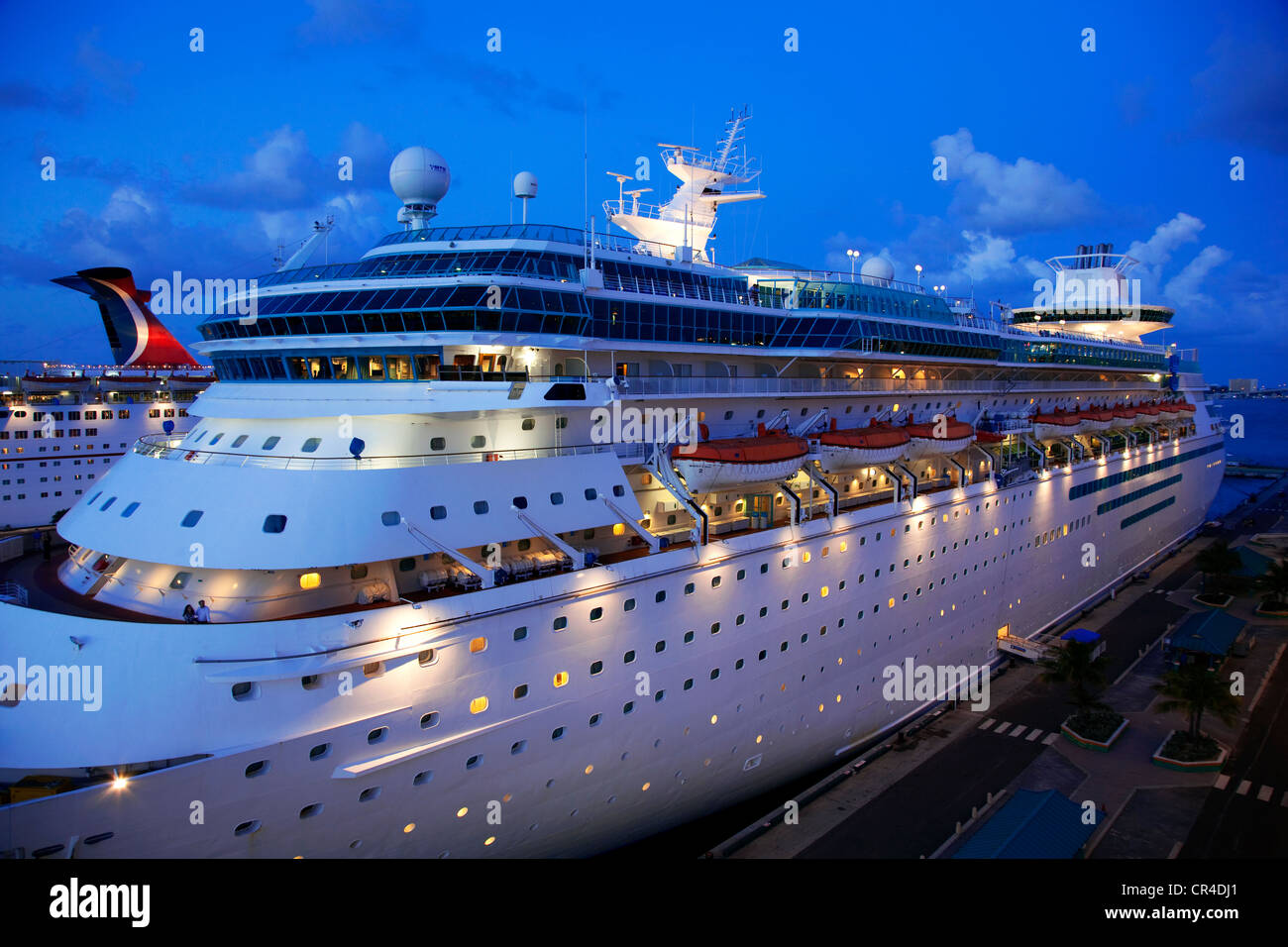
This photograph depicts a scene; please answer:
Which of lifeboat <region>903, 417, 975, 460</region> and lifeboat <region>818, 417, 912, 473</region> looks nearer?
lifeboat <region>818, 417, 912, 473</region>

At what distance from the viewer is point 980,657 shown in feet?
73.7

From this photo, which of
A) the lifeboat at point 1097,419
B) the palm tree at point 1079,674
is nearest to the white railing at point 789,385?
the lifeboat at point 1097,419

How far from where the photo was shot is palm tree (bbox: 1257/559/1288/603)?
97.2ft

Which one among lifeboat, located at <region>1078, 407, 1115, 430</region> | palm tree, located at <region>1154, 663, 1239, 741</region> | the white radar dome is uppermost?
the white radar dome

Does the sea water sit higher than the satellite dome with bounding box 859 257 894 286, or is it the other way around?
the satellite dome with bounding box 859 257 894 286

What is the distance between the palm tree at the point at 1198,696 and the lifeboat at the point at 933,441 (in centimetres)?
778

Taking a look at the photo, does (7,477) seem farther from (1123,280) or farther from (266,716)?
(1123,280)

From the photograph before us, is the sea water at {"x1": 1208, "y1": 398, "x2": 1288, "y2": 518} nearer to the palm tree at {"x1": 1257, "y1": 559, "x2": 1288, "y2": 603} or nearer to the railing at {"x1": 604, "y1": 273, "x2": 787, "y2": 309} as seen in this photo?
the palm tree at {"x1": 1257, "y1": 559, "x2": 1288, "y2": 603}

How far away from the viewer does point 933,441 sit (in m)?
20.0

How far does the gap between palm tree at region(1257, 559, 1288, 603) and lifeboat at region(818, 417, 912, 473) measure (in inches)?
909

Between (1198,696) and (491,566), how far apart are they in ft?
59.4

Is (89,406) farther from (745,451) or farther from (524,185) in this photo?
(745,451)

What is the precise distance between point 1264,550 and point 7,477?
68.5 m

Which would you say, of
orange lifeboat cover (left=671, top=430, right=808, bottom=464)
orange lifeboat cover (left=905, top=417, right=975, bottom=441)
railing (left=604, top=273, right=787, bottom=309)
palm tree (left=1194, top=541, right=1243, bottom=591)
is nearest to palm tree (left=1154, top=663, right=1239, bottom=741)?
orange lifeboat cover (left=905, top=417, right=975, bottom=441)
